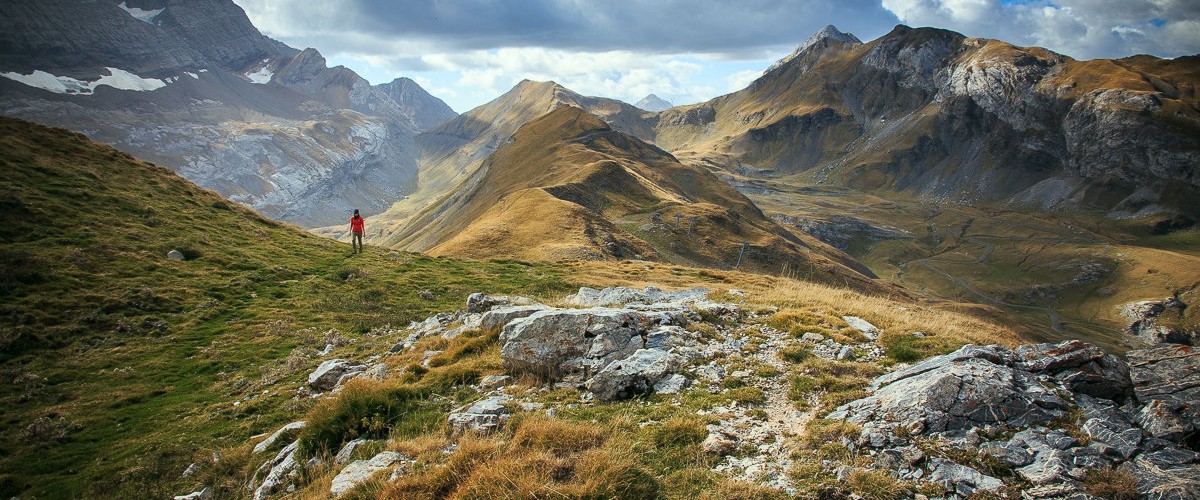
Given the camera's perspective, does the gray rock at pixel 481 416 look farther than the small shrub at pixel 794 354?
No

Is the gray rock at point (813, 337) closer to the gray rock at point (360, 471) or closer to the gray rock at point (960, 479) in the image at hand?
the gray rock at point (960, 479)

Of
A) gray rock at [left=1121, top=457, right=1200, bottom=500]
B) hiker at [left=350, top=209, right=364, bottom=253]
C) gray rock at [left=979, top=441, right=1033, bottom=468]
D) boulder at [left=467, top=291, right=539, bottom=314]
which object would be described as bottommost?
boulder at [left=467, top=291, right=539, bottom=314]

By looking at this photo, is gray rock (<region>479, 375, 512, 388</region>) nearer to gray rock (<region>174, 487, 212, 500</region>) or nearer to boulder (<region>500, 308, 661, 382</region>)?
boulder (<region>500, 308, 661, 382</region>)

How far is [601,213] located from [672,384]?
77112 mm

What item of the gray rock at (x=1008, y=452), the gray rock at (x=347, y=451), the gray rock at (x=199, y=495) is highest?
the gray rock at (x=1008, y=452)

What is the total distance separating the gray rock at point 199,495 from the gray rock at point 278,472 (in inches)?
41.9

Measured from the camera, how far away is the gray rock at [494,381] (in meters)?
10.8

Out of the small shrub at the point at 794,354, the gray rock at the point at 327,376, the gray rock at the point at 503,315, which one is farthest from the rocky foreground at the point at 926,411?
the gray rock at the point at 327,376

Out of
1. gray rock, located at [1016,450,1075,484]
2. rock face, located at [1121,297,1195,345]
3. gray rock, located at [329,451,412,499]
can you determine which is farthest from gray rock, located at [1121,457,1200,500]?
rock face, located at [1121,297,1195,345]

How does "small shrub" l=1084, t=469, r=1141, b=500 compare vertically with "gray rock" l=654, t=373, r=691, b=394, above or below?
above

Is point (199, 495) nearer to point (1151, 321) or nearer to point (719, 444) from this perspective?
point (719, 444)

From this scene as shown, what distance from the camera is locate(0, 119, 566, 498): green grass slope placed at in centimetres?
1176

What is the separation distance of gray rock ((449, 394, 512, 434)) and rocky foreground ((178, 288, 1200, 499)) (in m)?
0.03

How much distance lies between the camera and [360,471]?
742 centimetres
